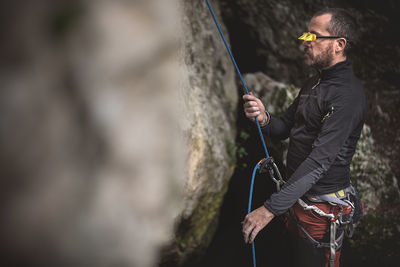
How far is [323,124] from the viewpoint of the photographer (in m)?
1.96

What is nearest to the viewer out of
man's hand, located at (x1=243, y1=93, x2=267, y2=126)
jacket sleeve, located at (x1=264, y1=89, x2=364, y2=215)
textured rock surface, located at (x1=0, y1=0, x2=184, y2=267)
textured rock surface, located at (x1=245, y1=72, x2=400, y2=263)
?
textured rock surface, located at (x1=0, y1=0, x2=184, y2=267)

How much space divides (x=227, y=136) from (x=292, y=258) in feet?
5.95

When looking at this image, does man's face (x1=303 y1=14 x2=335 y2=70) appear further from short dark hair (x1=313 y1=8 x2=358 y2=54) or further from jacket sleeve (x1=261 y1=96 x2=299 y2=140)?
jacket sleeve (x1=261 y1=96 x2=299 y2=140)

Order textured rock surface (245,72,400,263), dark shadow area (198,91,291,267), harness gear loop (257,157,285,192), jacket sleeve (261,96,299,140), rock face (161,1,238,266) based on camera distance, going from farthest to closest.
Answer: dark shadow area (198,91,291,267), textured rock surface (245,72,400,263), rock face (161,1,238,266), jacket sleeve (261,96,299,140), harness gear loop (257,157,285,192)

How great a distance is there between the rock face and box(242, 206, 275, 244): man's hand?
85cm

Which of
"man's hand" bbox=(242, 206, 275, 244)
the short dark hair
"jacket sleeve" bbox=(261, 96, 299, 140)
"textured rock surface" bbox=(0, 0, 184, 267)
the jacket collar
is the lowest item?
"man's hand" bbox=(242, 206, 275, 244)

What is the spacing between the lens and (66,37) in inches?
17.6

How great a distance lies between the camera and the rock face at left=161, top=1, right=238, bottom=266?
2.85m

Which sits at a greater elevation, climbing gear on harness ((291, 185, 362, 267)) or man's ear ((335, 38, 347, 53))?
man's ear ((335, 38, 347, 53))

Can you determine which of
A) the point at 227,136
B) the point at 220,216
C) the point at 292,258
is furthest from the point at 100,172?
the point at 292,258

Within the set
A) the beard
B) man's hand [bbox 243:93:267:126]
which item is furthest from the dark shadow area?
the beard

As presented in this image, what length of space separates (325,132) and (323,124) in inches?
3.3

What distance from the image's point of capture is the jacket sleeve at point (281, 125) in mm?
2576

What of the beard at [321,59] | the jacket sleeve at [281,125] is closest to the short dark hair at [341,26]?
the beard at [321,59]
